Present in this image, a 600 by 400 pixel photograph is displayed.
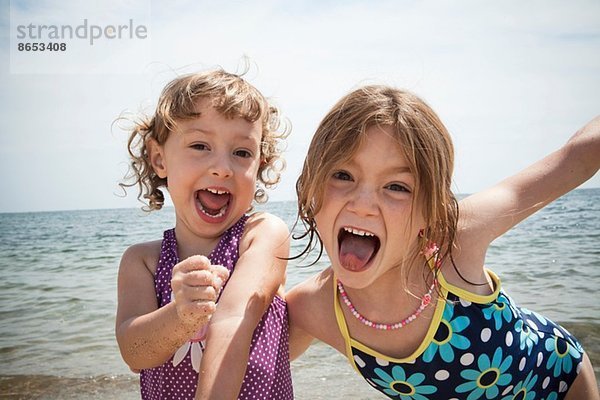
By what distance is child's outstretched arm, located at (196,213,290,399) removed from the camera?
201 centimetres

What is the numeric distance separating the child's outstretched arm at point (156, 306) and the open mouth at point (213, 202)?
1.04 feet

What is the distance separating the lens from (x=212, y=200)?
2.65m

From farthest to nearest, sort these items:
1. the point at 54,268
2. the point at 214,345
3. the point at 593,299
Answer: the point at 54,268 < the point at 593,299 < the point at 214,345

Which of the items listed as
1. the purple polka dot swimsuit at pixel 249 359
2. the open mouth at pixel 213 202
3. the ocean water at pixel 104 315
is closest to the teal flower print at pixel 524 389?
the purple polka dot swimsuit at pixel 249 359

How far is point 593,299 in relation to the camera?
6562 mm

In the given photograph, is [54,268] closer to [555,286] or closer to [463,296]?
[555,286]

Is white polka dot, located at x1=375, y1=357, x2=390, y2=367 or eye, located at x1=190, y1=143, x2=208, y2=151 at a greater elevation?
eye, located at x1=190, y1=143, x2=208, y2=151

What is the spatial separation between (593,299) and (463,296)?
16.8ft

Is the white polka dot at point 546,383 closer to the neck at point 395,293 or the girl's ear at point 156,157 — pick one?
the neck at point 395,293

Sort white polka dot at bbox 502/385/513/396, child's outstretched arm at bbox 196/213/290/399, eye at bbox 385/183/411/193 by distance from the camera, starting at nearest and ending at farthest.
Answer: child's outstretched arm at bbox 196/213/290/399 < eye at bbox 385/183/411/193 < white polka dot at bbox 502/385/513/396

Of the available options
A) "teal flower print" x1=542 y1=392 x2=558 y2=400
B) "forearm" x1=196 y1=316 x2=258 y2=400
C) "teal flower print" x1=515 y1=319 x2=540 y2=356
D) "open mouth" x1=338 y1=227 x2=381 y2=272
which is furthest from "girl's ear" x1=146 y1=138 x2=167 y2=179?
"teal flower print" x1=542 y1=392 x2=558 y2=400

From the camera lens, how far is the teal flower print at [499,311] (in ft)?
7.73

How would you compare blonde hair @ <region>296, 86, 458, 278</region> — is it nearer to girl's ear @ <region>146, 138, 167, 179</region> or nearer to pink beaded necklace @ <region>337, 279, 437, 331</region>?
pink beaded necklace @ <region>337, 279, 437, 331</region>

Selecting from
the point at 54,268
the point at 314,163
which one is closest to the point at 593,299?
the point at 314,163
